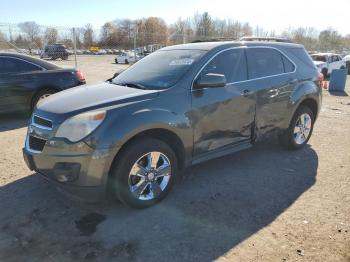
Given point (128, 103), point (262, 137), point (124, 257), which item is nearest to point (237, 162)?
point (262, 137)

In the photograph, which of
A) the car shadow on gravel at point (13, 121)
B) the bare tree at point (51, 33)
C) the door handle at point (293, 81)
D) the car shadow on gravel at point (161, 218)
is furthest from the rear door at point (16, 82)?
the bare tree at point (51, 33)

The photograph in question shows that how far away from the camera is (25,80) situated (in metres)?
7.72

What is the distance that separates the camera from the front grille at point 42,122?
3.53 m

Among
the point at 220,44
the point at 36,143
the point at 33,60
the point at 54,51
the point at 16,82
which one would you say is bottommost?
the point at 36,143

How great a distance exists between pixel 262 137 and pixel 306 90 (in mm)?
1225

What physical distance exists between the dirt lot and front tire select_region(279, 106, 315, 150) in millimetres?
548

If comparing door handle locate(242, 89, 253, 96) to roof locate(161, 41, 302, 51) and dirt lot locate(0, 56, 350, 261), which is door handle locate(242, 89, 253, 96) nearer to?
roof locate(161, 41, 302, 51)

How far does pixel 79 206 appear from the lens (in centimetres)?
387

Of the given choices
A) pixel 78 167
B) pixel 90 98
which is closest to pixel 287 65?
pixel 90 98

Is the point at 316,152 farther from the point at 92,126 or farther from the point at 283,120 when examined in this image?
the point at 92,126

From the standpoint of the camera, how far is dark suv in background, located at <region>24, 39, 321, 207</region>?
3373mm

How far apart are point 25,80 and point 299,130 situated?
5912 mm

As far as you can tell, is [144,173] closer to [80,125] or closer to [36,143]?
[80,125]

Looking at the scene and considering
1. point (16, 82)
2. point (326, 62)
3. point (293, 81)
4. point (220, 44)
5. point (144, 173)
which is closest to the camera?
point (144, 173)
